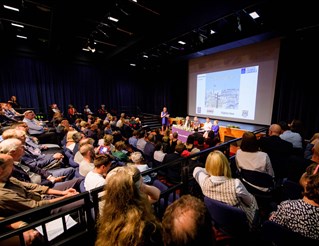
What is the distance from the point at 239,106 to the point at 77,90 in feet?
32.6

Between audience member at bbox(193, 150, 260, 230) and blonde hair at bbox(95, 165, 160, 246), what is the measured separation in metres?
0.75

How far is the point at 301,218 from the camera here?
1.12m

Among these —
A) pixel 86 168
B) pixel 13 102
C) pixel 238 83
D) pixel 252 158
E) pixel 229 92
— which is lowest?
pixel 86 168

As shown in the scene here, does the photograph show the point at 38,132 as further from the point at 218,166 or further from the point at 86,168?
the point at 218,166

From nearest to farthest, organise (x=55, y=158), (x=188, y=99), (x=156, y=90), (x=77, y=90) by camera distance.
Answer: (x=55, y=158) → (x=188, y=99) → (x=77, y=90) → (x=156, y=90)

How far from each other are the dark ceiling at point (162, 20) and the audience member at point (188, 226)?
444cm

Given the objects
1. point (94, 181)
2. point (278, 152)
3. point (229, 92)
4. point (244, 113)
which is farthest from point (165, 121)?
point (94, 181)

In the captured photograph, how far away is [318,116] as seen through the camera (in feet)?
16.2

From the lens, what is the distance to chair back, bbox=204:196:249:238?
1244mm

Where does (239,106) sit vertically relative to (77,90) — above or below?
below

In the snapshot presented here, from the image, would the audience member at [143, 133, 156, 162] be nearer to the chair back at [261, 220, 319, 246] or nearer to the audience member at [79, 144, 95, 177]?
the audience member at [79, 144, 95, 177]

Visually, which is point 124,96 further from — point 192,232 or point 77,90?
point 192,232

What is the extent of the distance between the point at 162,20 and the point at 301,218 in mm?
5589

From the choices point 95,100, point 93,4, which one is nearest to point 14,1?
point 93,4
